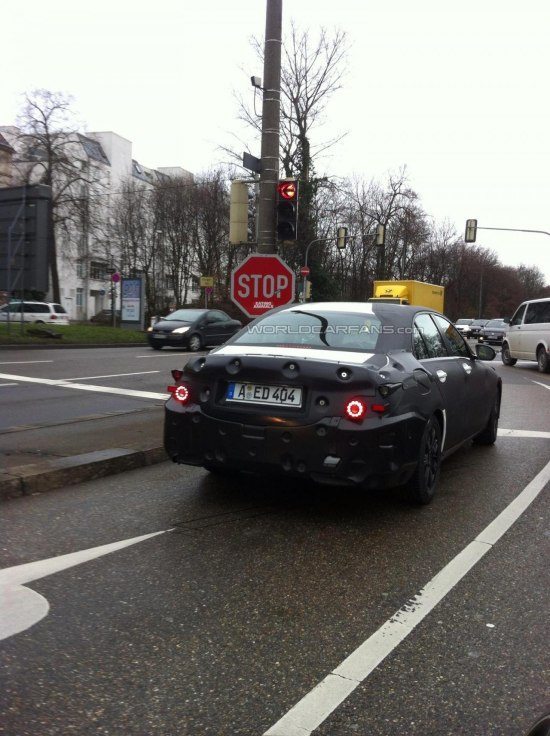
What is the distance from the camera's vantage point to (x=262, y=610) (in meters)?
3.21

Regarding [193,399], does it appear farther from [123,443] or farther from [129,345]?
[129,345]

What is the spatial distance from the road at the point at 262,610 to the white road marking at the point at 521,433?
2.89m

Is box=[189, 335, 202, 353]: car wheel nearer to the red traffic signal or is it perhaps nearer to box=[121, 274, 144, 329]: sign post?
box=[121, 274, 144, 329]: sign post

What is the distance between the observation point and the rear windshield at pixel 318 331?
5.03 meters

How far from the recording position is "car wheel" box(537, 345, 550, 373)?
63.7ft

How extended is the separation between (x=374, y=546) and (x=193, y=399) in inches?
61.9

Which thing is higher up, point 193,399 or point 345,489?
point 193,399

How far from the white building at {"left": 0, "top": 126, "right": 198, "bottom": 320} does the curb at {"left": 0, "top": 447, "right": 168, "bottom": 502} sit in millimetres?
35332

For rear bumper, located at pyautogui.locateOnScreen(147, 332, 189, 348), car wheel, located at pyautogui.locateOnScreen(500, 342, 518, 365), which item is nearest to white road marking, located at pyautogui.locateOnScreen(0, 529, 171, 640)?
rear bumper, located at pyautogui.locateOnScreen(147, 332, 189, 348)

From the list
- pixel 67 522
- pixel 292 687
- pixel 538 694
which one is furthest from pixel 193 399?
pixel 538 694

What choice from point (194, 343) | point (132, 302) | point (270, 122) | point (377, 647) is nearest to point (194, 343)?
point (194, 343)

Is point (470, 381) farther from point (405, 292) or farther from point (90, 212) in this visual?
point (90, 212)

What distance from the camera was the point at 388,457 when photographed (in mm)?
4395

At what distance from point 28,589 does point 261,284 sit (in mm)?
7337
